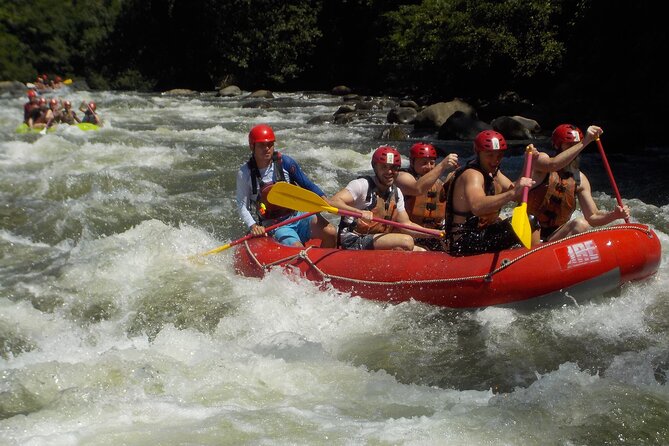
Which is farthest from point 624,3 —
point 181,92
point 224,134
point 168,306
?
point 181,92

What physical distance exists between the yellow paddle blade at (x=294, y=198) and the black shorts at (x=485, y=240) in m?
1.07

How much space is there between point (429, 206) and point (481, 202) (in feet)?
3.35

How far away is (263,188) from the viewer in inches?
237

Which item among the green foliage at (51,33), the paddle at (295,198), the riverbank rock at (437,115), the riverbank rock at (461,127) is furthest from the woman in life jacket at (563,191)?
the green foliage at (51,33)

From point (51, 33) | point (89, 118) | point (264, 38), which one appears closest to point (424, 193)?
point (89, 118)

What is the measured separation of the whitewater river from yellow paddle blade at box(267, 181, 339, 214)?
1.83 ft

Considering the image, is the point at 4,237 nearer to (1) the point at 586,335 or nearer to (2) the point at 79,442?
(2) the point at 79,442

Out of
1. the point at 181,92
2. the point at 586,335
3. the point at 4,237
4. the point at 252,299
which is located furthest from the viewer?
the point at 181,92

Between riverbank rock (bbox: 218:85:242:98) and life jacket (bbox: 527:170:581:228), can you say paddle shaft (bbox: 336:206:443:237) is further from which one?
riverbank rock (bbox: 218:85:242:98)

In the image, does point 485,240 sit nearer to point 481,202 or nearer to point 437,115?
point 481,202

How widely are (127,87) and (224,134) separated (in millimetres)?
17726

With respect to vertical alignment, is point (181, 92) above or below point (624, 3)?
below

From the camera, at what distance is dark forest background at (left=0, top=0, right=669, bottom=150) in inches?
566

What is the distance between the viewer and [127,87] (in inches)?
1216
